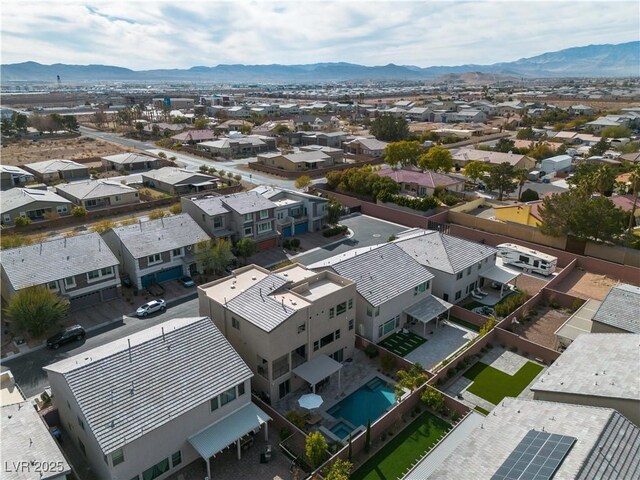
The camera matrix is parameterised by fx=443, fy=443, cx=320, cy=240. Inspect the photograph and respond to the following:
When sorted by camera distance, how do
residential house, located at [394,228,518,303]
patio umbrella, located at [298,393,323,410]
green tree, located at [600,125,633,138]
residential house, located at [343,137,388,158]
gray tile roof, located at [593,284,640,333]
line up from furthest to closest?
1. green tree, located at [600,125,633,138]
2. residential house, located at [343,137,388,158]
3. residential house, located at [394,228,518,303]
4. gray tile roof, located at [593,284,640,333]
5. patio umbrella, located at [298,393,323,410]

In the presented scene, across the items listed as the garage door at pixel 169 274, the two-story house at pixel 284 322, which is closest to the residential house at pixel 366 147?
the garage door at pixel 169 274

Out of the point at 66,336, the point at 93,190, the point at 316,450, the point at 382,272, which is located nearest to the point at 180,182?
the point at 93,190

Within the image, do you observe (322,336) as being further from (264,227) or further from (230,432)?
(264,227)

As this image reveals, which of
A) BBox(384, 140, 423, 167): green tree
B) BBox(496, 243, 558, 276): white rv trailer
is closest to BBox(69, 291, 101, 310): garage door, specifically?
BBox(496, 243, 558, 276): white rv trailer

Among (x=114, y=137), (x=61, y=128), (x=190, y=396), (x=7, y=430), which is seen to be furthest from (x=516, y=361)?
(x=61, y=128)

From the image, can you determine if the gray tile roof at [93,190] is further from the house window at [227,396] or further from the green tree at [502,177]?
the green tree at [502,177]

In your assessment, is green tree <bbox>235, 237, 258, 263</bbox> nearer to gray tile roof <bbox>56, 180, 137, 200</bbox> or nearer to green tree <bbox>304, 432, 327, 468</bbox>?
green tree <bbox>304, 432, 327, 468</bbox>
